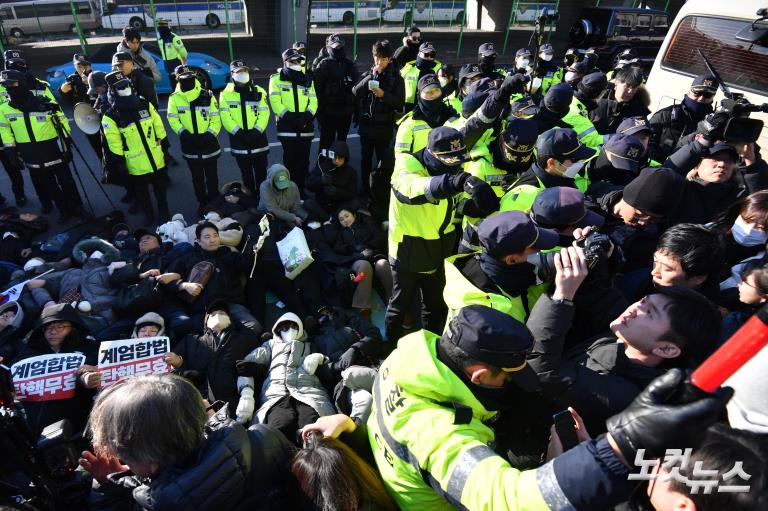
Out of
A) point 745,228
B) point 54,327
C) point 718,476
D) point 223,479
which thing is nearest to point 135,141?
point 54,327

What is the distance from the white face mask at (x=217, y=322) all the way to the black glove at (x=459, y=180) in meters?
2.10

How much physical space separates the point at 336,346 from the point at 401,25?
15.2 meters

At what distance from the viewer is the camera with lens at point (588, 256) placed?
187cm

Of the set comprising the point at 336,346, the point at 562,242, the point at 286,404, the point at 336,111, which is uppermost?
the point at 562,242

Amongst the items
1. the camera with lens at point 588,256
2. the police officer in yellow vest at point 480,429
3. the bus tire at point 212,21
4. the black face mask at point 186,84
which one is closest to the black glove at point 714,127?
the camera with lens at point 588,256

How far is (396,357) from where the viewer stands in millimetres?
1693

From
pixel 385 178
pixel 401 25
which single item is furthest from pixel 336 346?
pixel 401 25

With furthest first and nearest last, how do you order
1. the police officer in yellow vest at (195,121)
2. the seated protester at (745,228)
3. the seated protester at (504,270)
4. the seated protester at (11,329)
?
the police officer in yellow vest at (195,121) → the seated protester at (11,329) → the seated protester at (745,228) → the seated protester at (504,270)

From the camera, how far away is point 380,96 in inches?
236

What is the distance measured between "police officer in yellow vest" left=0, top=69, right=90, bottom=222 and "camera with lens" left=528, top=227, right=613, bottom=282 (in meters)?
5.83

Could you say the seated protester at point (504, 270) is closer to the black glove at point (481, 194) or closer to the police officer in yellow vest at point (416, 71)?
the black glove at point (481, 194)

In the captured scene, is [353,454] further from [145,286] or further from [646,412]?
[145,286]

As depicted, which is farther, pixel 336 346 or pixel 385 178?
pixel 385 178

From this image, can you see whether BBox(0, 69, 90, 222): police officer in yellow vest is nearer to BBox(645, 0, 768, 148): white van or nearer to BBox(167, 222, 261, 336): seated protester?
BBox(167, 222, 261, 336): seated protester
